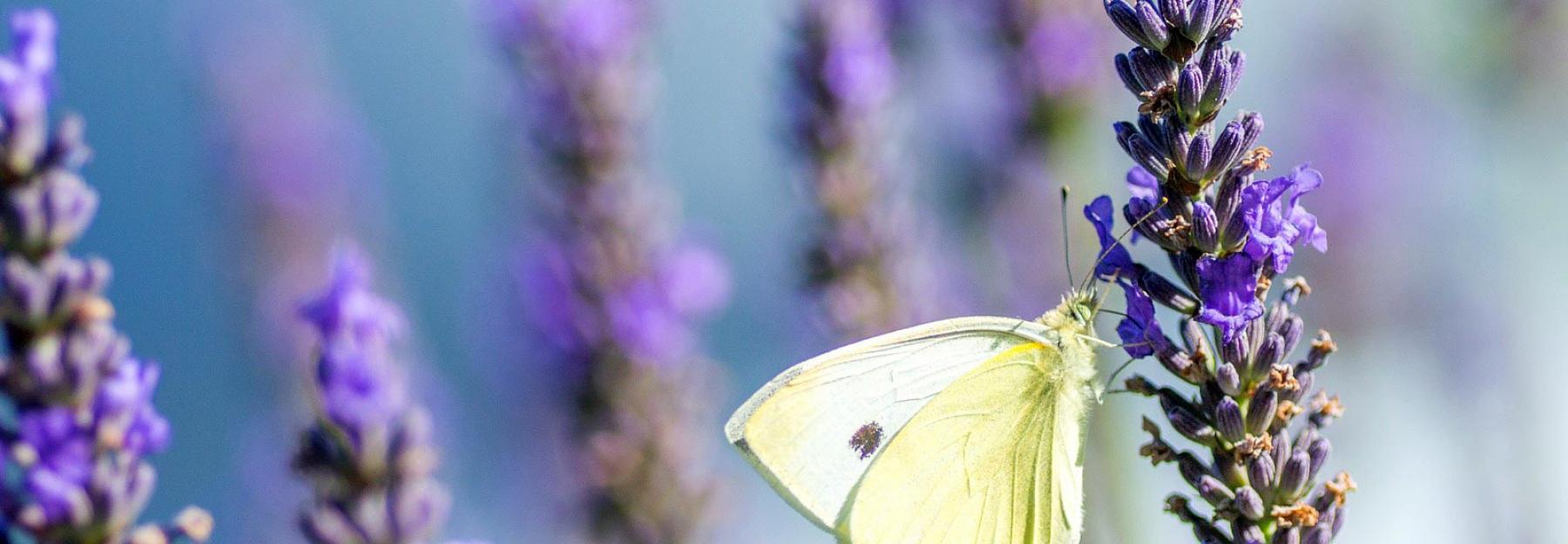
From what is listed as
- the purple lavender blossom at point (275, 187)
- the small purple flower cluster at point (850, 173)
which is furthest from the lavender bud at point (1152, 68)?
the purple lavender blossom at point (275, 187)

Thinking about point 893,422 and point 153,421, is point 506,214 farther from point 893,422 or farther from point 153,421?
point 153,421

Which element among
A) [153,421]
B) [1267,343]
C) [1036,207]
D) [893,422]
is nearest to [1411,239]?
[1036,207]

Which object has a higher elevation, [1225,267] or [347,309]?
[347,309]

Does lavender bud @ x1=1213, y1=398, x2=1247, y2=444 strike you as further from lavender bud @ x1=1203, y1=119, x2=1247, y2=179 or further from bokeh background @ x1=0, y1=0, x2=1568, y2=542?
bokeh background @ x1=0, y1=0, x2=1568, y2=542

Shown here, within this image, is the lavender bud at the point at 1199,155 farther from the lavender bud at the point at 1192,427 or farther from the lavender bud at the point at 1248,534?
the lavender bud at the point at 1248,534

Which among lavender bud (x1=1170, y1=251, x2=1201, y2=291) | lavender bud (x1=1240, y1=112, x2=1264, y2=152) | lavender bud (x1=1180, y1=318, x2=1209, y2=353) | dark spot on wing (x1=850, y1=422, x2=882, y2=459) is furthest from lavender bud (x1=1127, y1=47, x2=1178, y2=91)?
dark spot on wing (x1=850, y1=422, x2=882, y2=459)

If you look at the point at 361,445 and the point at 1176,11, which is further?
the point at 361,445

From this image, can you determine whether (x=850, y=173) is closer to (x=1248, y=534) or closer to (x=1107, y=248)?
(x=1107, y=248)

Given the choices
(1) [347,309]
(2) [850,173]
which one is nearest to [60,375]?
(1) [347,309]

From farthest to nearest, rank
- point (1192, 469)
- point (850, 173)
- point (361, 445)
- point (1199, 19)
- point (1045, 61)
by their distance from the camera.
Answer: point (1045, 61) < point (850, 173) < point (361, 445) < point (1192, 469) < point (1199, 19)
